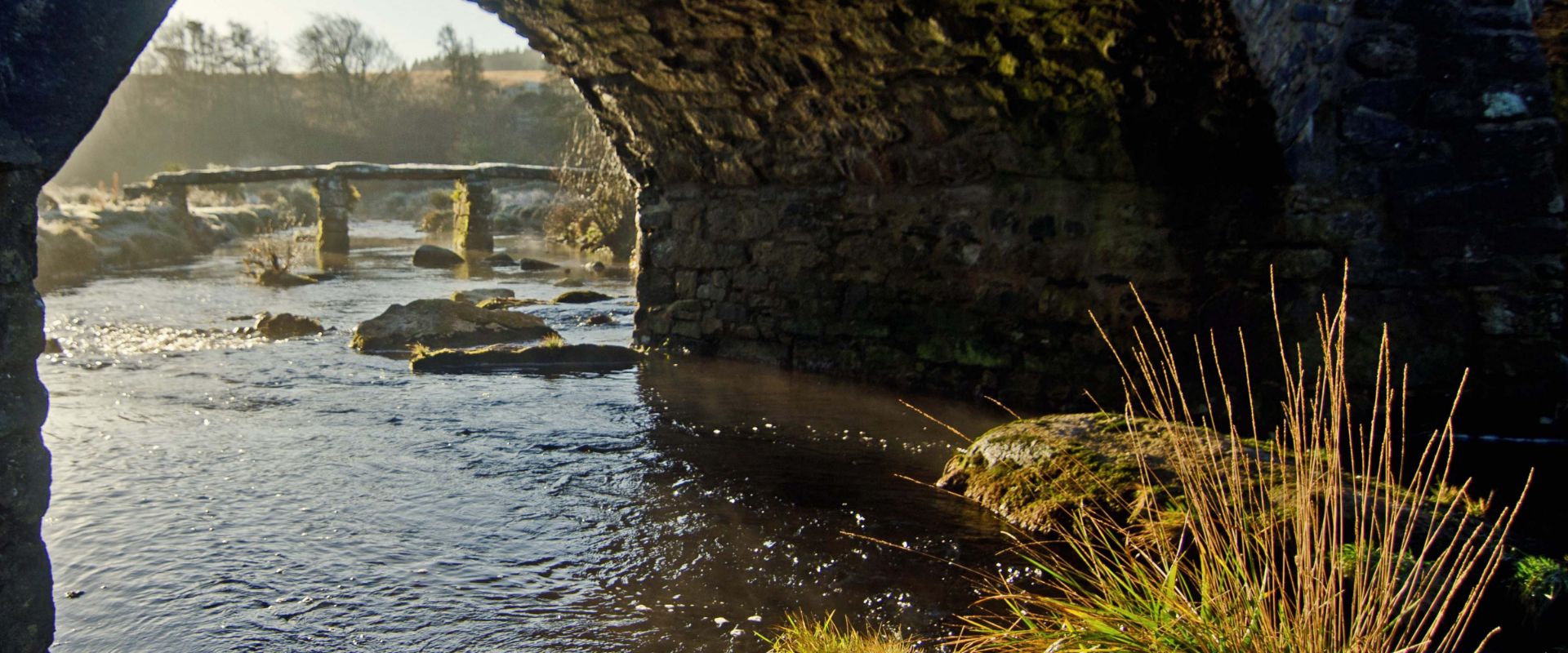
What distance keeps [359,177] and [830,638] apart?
66.2 feet

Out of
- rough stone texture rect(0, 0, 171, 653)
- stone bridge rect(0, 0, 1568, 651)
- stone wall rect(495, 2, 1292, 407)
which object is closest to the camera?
rough stone texture rect(0, 0, 171, 653)

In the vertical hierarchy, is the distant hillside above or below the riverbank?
above

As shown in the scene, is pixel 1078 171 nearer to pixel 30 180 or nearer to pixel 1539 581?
pixel 1539 581

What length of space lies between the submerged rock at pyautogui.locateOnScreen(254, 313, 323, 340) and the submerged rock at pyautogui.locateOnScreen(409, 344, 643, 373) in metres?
1.92

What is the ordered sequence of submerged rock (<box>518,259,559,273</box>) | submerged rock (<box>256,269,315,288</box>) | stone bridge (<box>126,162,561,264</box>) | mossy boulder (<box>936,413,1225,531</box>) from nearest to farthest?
mossy boulder (<box>936,413,1225,531</box>), submerged rock (<box>256,269,315,288</box>), submerged rock (<box>518,259,559,273</box>), stone bridge (<box>126,162,561,264</box>)

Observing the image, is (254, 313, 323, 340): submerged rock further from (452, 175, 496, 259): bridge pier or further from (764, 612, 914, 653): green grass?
(452, 175, 496, 259): bridge pier

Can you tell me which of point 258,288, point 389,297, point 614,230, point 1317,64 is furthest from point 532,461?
point 614,230

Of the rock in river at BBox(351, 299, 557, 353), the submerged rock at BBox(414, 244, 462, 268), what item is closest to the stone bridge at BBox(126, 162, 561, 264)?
the submerged rock at BBox(414, 244, 462, 268)

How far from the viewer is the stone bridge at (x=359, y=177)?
20500mm

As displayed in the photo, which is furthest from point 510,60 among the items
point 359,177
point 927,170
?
point 927,170

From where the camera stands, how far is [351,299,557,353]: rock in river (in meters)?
8.80

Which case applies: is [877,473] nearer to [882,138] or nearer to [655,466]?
[655,466]

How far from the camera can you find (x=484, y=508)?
15.1 feet

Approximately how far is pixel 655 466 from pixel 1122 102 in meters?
3.05
